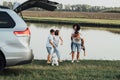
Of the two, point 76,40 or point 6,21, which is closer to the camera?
point 6,21

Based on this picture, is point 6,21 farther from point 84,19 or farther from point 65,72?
point 84,19

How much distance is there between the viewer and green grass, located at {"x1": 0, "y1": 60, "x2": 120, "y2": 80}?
11688 millimetres

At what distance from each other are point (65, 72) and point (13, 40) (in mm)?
1938

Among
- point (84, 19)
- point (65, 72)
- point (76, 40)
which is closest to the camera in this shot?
point (65, 72)

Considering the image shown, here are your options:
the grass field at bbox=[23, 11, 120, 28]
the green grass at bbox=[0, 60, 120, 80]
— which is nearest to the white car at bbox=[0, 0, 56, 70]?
the green grass at bbox=[0, 60, 120, 80]

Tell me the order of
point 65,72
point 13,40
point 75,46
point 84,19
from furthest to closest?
point 84,19 → point 75,46 → point 65,72 → point 13,40

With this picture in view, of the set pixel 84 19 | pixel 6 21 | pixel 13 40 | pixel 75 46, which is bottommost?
pixel 84 19

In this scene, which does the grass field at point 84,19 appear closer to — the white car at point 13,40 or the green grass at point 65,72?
the green grass at point 65,72

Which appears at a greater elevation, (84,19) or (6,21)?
(6,21)

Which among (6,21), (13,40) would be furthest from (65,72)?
(6,21)

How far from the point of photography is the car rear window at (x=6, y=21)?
11.6m

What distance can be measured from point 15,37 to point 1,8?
2.87ft

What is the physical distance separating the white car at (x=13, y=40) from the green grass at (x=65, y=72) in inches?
17.0

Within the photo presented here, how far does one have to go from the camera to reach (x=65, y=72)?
1269 cm
